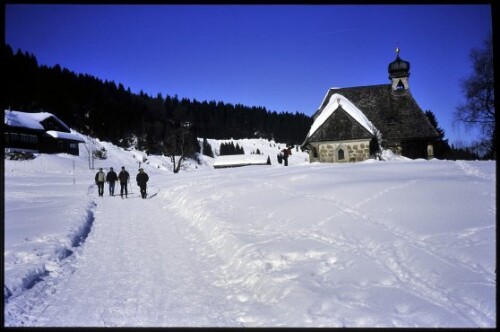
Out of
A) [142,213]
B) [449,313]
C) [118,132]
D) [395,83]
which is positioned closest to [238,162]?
[118,132]

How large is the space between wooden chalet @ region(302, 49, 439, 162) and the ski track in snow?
1993cm

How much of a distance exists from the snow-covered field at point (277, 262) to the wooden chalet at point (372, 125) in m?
17.3

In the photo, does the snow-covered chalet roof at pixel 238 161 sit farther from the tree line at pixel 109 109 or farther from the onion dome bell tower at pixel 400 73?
the onion dome bell tower at pixel 400 73

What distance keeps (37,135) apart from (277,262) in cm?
5523

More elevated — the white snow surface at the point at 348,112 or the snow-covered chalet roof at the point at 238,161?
the white snow surface at the point at 348,112

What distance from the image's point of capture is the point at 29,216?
1259 cm

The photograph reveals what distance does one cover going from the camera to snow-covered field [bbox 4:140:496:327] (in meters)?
4.88

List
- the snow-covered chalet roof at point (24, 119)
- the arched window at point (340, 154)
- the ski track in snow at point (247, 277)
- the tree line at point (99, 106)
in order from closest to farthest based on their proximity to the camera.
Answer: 1. the ski track in snow at point (247, 277)
2. the arched window at point (340, 154)
3. the snow-covered chalet roof at point (24, 119)
4. the tree line at point (99, 106)

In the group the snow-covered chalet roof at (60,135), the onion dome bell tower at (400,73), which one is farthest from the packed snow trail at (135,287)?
the snow-covered chalet roof at (60,135)

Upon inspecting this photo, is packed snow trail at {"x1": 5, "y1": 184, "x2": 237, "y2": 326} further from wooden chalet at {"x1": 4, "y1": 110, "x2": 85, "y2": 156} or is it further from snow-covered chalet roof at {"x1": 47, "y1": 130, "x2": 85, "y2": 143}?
snow-covered chalet roof at {"x1": 47, "y1": 130, "x2": 85, "y2": 143}

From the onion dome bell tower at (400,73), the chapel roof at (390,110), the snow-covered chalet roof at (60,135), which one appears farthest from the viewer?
the snow-covered chalet roof at (60,135)

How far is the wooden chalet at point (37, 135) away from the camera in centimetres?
4797

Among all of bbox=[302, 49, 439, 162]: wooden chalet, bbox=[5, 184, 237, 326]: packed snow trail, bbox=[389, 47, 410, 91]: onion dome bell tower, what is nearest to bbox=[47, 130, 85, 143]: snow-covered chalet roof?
bbox=[302, 49, 439, 162]: wooden chalet

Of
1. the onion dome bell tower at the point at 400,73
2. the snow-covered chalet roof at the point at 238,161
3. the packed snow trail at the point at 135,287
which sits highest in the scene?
the onion dome bell tower at the point at 400,73
